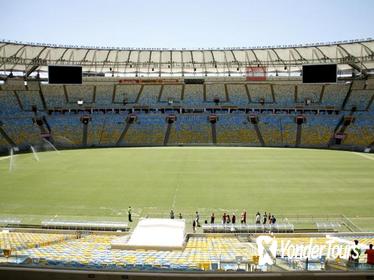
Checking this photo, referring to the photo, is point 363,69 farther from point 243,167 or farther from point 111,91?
point 111,91

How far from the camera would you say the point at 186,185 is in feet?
95.6

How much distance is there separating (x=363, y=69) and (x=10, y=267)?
63.8m

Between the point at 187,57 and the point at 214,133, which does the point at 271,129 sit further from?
the point at 187,57

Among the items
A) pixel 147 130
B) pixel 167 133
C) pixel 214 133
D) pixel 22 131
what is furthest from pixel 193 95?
pixel 22 131

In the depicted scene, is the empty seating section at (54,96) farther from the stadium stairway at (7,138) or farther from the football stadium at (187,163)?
the stadium stairway at (7,138)

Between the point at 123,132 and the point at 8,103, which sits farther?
the point at 8,103

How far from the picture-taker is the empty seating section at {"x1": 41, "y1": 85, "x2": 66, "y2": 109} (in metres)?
63.4

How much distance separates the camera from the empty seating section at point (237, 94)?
6525 cm

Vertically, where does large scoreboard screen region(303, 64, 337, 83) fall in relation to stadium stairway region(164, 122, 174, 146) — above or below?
above

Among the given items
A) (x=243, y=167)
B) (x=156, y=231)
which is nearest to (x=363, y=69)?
(x=243, y=167)

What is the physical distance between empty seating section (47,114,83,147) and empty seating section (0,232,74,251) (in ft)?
130

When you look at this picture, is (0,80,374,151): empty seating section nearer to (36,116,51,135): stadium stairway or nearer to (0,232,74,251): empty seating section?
(36,116,51,135): stadium stairway

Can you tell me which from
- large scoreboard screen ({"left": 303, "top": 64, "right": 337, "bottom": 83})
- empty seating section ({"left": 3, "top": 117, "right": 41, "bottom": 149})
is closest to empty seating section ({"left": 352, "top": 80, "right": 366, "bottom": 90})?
large scoreboard screen ({"left": 303, "top": 64, "right": 337, "bottom": 83})

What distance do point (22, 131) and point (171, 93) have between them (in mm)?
23868
